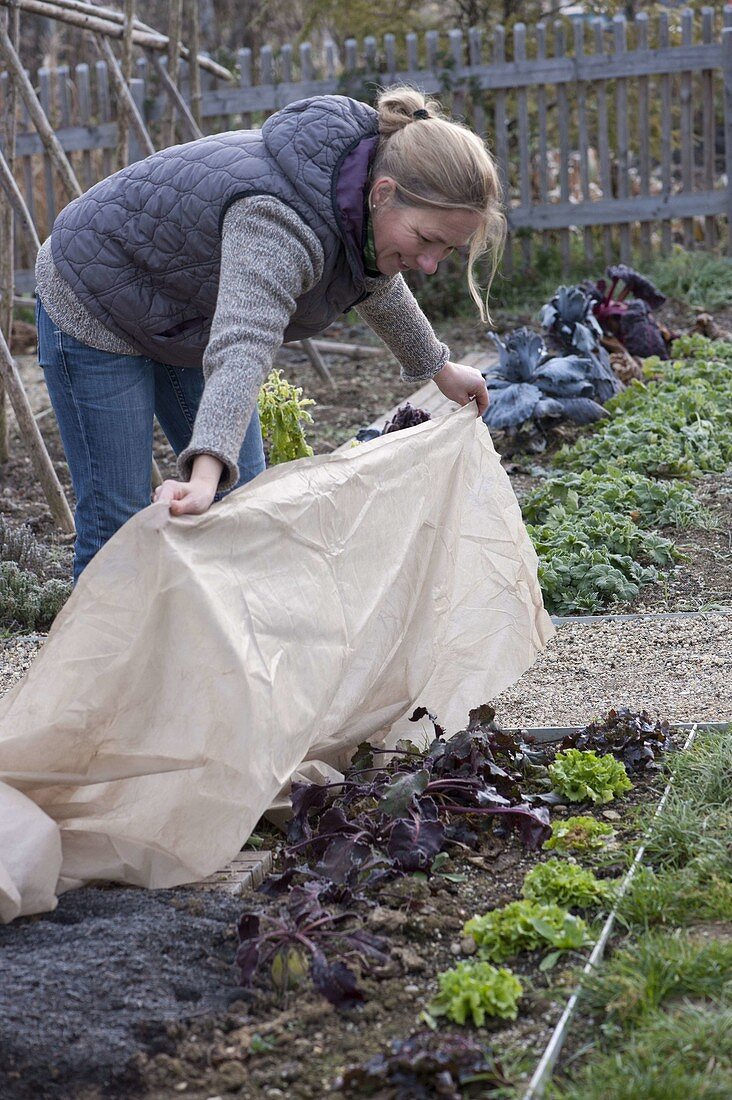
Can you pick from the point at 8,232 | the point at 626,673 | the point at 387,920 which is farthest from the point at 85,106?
the point at 387,920

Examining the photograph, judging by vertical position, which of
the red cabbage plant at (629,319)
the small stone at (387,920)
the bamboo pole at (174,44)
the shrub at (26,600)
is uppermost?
the bamboo pole at (174,44)

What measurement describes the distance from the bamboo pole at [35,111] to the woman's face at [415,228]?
3.49 m

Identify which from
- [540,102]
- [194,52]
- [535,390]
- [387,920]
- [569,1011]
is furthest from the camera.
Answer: [540,102]

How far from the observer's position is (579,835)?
2.43m

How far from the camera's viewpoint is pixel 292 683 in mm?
2352

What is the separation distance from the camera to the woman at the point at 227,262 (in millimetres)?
2236

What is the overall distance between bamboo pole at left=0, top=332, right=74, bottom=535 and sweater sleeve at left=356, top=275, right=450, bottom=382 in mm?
2505

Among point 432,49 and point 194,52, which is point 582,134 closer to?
point 432,49

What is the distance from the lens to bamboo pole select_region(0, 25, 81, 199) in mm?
5539

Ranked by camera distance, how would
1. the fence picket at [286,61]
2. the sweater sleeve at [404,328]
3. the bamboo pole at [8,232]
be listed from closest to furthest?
the sweater sleeve at [404,328]
the bamboo pole at [8,232]
the fence picket at [286,61]

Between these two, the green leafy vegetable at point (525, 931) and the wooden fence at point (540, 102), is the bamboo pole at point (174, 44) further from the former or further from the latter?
the green leafy vegetable at point (525, 931)

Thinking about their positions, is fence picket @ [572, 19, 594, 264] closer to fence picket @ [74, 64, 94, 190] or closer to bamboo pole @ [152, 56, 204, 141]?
bamboo pole @ [152, 56, 204, 141]

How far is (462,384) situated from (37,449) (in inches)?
101

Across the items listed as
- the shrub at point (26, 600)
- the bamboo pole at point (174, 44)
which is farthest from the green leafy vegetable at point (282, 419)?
the bamboo pole at point (174, 44)
